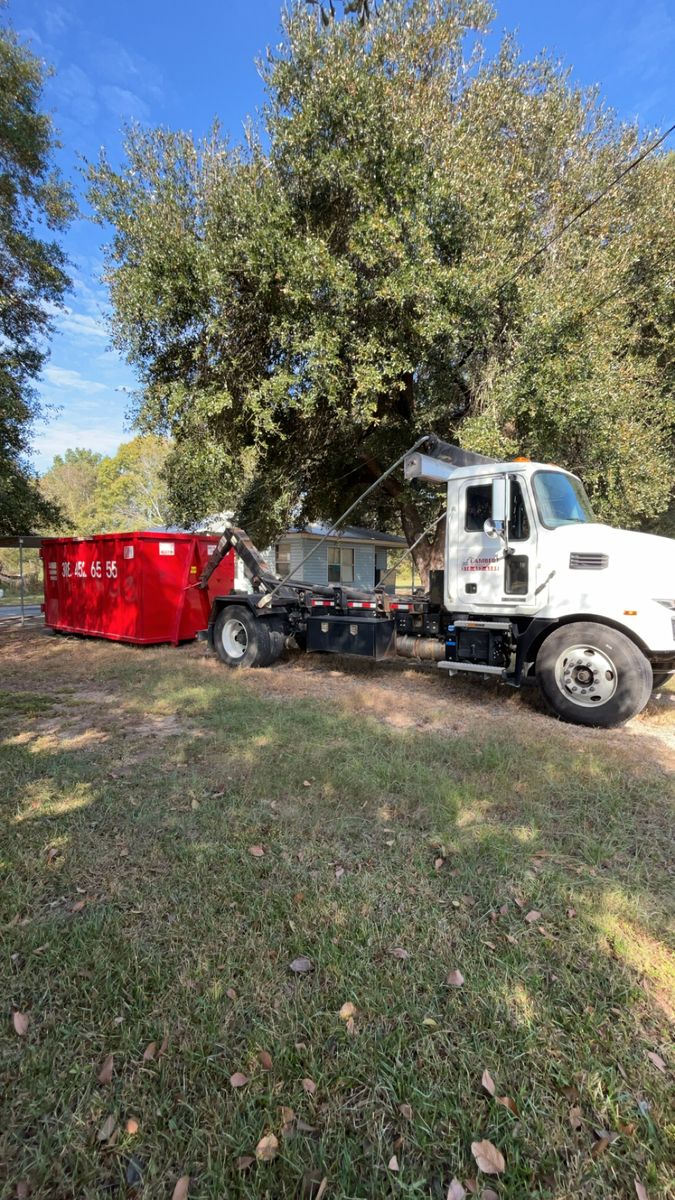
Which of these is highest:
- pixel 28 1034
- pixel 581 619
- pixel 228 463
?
pixel 228 463

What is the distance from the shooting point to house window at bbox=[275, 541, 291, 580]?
2304cm

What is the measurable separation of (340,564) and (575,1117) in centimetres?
2310

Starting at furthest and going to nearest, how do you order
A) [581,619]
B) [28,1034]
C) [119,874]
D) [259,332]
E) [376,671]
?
[259,332], [376,671], [581,619], [119,874], [28,1034]

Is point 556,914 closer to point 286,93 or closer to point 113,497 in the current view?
point 286,93

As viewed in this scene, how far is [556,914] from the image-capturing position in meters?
2.53

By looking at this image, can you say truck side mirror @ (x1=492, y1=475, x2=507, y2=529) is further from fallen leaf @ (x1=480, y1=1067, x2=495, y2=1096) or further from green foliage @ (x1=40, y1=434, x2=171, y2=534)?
green foliage @ (x1=40, y1=434, x2=171, y2=534)

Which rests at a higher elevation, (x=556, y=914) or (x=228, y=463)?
(x=228, y=463)

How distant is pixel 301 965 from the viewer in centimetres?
221

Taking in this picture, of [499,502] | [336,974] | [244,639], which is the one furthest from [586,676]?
[244,639]

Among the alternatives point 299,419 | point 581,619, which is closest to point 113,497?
point 299,419

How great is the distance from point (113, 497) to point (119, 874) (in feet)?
135

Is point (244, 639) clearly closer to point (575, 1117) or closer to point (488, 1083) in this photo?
point (488, 1083)

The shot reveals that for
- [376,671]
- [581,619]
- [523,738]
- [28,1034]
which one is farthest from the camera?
[376,671]

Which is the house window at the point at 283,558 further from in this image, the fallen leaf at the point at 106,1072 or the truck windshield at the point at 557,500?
the fallen leaf at the point at 106,1072
